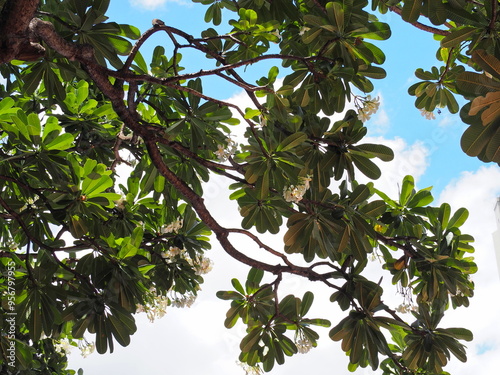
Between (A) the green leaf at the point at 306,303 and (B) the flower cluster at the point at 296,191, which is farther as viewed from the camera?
(A) the green leaf at the point at 306,303

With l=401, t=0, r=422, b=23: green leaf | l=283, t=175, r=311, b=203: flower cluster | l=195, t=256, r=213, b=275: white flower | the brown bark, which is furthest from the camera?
l=195, t=256, r=213, b=275: white flower

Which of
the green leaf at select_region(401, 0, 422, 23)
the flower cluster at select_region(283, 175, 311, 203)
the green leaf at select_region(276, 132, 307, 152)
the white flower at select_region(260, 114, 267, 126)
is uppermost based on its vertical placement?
the green leaf at select_region(401, 0, 422, 23)

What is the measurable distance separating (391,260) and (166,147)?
1132mm

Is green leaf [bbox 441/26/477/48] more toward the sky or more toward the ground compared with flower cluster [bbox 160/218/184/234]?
more toward the ground

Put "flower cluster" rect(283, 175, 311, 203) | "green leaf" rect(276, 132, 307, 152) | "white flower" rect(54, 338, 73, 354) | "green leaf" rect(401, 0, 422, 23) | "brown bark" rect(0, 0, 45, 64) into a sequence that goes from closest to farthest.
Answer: "green leaf" rect(401, 0, 422, 23) → "brown bark" rect(0, 0, 45, 64) → "green leaf" rect(276, 132, 307, 152) → "flower cluster" rect(283, 175, 311, 203) → "white flower" rect(54, 338, 73, 354)

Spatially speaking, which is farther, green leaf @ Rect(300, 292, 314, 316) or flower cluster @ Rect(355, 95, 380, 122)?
green leaf @ Rect(300, 292, 314, 316)

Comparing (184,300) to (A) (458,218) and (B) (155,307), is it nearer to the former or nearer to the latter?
(B) (155,307)

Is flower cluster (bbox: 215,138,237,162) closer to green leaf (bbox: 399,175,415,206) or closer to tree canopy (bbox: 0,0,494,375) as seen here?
tree canopy (bbox: 0,0,494,375)

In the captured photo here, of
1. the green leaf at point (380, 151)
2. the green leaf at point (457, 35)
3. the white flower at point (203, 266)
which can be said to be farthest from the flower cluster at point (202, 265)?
the green leaf at point (457, 35)

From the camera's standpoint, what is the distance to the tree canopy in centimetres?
202

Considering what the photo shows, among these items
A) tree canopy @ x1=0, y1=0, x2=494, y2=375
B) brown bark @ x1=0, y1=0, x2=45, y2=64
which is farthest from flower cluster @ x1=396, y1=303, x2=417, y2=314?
brown bark @ x1=0, y1=0, x2=45, y2=64

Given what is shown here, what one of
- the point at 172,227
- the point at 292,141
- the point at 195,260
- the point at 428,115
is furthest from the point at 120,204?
the point at 428,115

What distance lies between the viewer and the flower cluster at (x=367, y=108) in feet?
7.32

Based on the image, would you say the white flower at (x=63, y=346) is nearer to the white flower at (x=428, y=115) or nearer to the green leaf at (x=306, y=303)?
the green leaf at (x=306, y=303)
